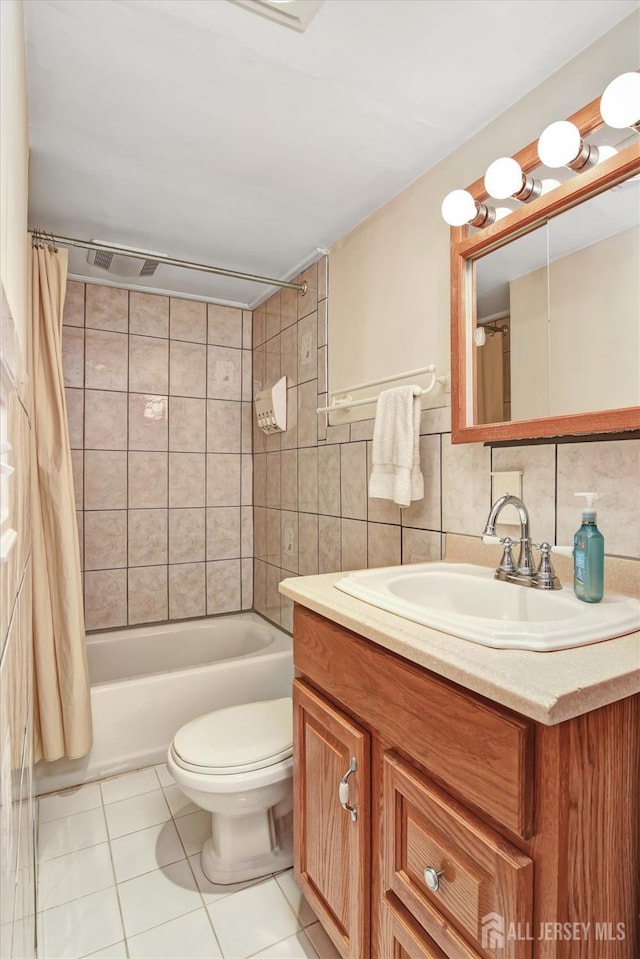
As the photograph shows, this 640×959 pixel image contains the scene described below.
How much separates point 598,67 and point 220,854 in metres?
2.26

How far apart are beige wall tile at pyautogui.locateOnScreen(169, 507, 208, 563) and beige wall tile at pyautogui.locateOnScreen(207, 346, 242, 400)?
0.67 meters

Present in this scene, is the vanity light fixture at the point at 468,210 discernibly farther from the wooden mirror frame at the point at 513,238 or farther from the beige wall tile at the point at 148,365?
the beige wall tile at the point at 148,365

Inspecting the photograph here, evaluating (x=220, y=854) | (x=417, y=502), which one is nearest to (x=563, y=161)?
(x=417, y=502)

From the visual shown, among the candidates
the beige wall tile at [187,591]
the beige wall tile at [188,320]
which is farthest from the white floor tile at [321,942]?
the beige wall tile at [188,320]

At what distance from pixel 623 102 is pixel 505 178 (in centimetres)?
28

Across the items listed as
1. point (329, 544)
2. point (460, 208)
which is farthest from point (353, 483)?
point (460, 208)

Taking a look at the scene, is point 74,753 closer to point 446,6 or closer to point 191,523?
point 191,523

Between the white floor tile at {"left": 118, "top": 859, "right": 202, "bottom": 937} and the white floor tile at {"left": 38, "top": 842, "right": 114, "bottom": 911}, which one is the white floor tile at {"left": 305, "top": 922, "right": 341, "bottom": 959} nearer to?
the white floor tile at {"left": 118, "top": 859, "right": 202, "bottom": 937}

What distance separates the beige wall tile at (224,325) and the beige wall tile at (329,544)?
128 centimetres

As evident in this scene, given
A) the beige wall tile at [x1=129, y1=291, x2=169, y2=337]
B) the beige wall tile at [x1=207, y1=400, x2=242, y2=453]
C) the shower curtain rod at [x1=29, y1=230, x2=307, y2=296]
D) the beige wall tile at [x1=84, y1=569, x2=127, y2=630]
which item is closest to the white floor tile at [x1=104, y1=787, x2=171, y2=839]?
the beige wall tile at [x1=84, y1=569, x2=127, y2=630]

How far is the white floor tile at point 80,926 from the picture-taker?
4.10 ft

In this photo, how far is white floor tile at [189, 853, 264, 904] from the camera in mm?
1418

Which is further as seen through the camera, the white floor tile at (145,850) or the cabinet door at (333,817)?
the white floor tile at (145,850)

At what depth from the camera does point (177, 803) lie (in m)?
1.82
